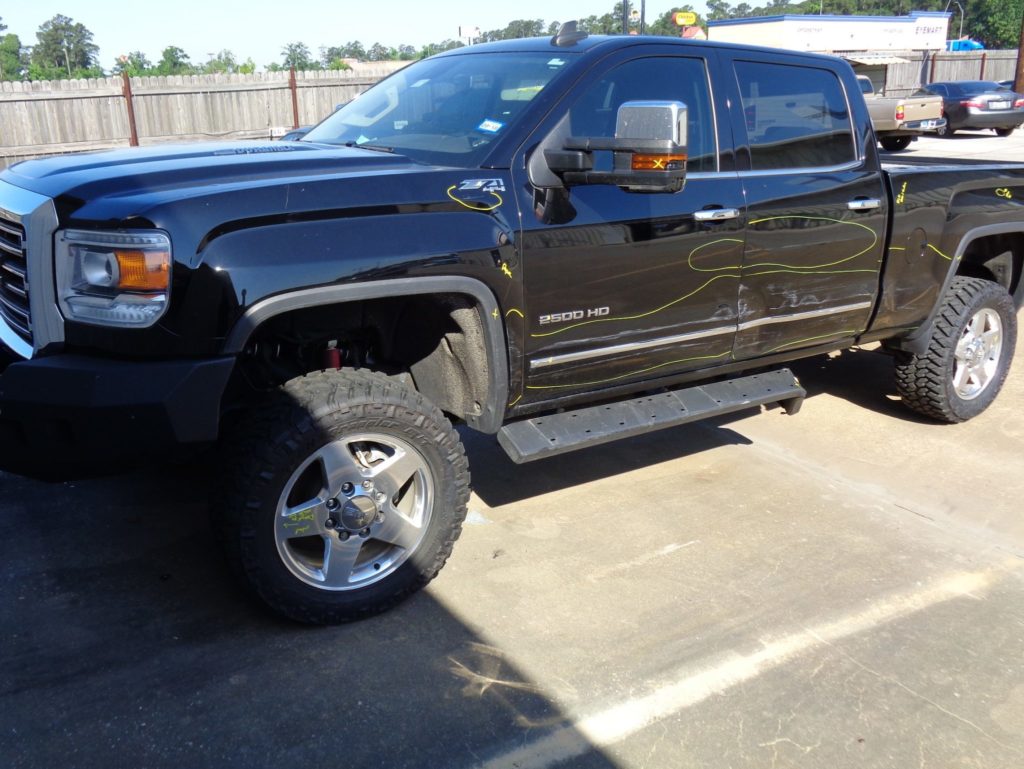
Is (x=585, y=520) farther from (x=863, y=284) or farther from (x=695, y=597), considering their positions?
(x=863, y=284)

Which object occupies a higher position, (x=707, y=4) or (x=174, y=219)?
(x=707, y=4)

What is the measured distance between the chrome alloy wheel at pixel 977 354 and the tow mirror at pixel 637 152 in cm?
290

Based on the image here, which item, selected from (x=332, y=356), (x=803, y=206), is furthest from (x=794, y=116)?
(x=332, y=356)

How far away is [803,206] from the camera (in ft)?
14.4

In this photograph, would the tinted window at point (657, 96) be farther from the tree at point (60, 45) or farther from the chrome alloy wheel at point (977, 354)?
the tree at point (60, 45)

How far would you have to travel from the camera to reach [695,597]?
12.0 ft

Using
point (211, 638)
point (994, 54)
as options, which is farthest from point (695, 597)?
point (994, 54)

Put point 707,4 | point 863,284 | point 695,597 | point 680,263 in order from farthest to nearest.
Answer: point 707,4
point 863,284
point 680,263
point 695,597

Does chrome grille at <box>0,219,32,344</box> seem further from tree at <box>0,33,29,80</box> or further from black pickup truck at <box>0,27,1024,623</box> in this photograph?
tree at <box>0,33,29,80</box>

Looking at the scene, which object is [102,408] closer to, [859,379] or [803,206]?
[803,206]

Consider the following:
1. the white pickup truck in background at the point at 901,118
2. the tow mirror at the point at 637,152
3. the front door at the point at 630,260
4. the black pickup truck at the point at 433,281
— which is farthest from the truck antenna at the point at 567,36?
the white pickup truck in background at the point at 901,118

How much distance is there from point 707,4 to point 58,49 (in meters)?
69.1

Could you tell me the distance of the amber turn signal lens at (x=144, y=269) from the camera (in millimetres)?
2816

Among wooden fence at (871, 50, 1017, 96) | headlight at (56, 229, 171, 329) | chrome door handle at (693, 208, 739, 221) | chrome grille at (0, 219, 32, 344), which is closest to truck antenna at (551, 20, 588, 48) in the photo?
chrome door handle at (693, 208, 739, 221)
